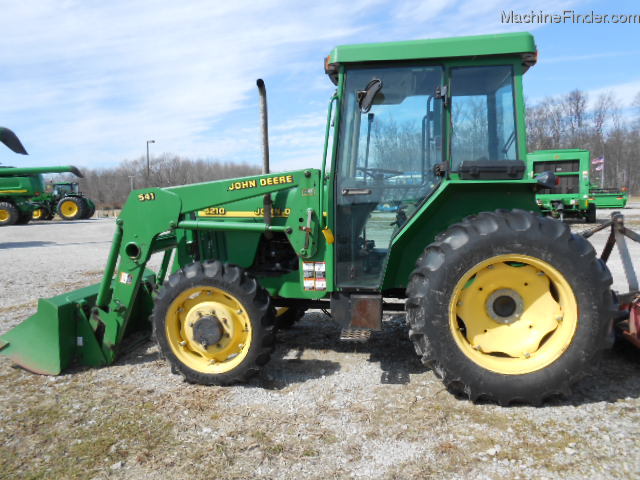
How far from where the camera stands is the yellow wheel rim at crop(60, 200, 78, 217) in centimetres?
2508

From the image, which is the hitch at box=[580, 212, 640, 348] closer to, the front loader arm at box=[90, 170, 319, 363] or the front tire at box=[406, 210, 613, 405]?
the front tire at box=[406, 210, 613, 405]

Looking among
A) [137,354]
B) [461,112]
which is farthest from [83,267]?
[461,112]

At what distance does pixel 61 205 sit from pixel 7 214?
372cm

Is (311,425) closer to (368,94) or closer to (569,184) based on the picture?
(368,94)

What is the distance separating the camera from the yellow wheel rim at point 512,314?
10.0ft

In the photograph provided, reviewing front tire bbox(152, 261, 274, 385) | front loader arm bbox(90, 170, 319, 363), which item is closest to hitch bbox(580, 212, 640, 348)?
front loader arm bbox(90, 170, 319, 363)

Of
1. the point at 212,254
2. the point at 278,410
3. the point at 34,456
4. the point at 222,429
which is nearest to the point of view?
the point at 34,456

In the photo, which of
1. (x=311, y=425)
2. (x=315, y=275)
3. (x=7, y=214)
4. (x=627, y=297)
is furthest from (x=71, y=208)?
(x=627, y=297)

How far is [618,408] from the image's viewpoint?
2990 mm

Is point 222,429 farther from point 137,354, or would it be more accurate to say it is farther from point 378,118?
point 378,118

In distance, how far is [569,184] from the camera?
17.8m

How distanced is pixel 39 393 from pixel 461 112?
3757 mm

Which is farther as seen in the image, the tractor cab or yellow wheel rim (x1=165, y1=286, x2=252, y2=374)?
yellow wheel rim (x1=165, y1=286, x2=252, y2=374)

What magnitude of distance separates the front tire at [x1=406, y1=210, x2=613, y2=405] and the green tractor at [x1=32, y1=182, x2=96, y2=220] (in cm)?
2561
